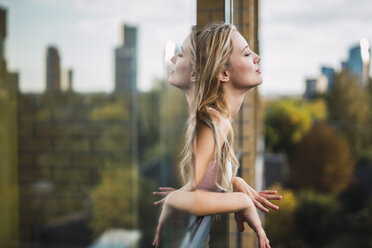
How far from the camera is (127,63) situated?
2244 millimetres

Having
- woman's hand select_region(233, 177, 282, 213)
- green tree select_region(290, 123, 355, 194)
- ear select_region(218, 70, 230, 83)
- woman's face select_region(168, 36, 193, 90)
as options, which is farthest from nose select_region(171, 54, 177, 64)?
green tree select_region(290, 123, 355, 194)

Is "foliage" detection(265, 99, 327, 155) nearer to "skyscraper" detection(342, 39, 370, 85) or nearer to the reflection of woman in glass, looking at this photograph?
"skyscraper" detection(342, 39, 370, 85)

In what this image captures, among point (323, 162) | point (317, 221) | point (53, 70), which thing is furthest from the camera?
point (323, 162)

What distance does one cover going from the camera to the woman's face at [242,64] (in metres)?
0.76

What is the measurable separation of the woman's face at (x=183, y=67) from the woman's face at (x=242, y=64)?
107mm

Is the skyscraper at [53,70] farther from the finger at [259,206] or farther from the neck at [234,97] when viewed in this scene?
the finger at [259,206]

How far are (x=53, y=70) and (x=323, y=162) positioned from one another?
92.4 inches

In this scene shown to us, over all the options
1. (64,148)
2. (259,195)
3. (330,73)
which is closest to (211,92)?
(259,195)

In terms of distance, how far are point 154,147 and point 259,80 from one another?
166 cm

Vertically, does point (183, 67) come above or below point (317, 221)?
above

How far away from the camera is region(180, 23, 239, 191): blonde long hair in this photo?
A: 0.78m

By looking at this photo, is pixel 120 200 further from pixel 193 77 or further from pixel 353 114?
pixel 353 114

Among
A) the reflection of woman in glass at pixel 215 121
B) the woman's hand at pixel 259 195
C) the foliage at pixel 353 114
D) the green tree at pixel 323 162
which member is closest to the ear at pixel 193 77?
the reflection of woman in glass at pixel 215 121

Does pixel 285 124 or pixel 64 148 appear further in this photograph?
pixel 285 124
